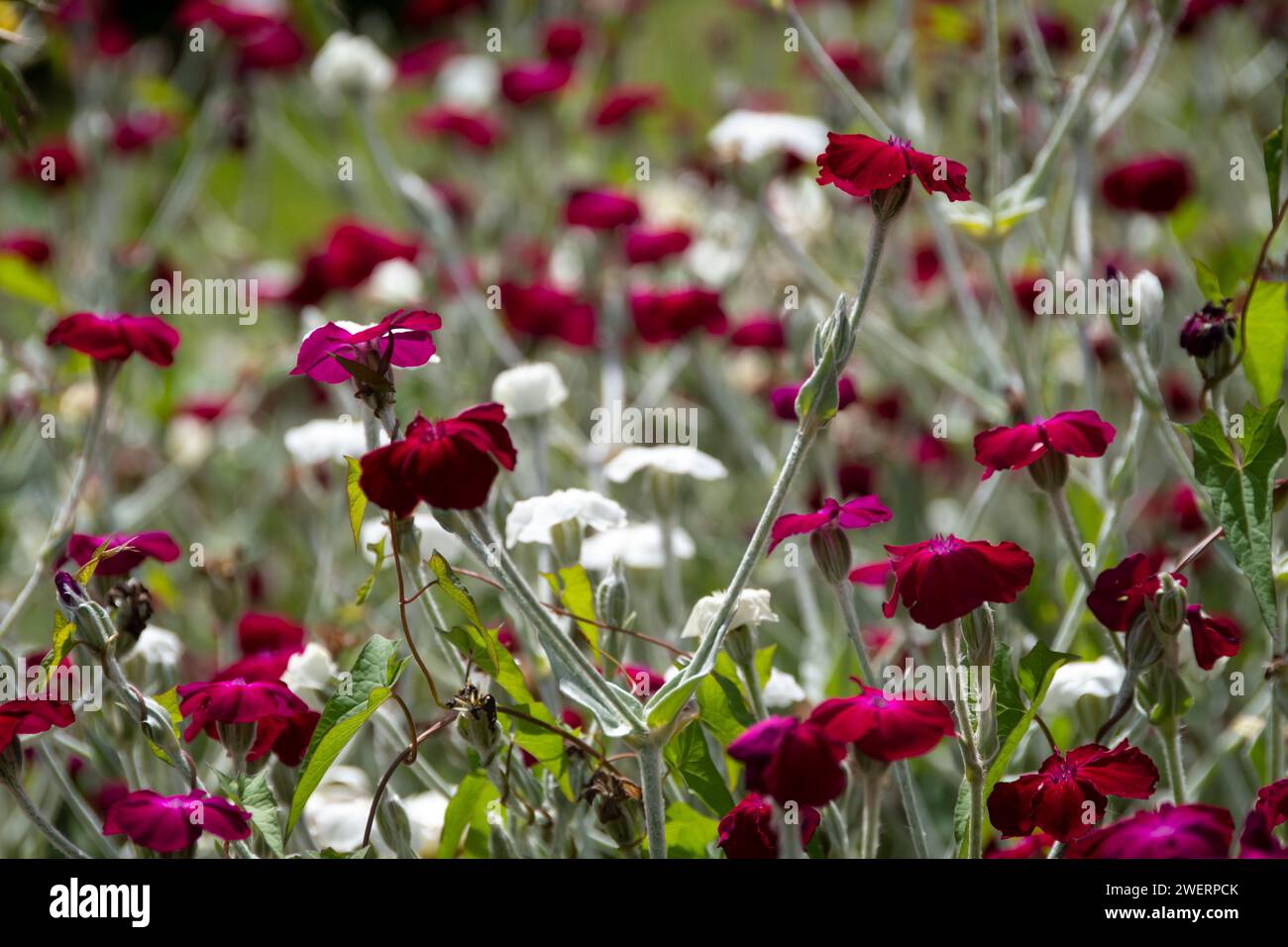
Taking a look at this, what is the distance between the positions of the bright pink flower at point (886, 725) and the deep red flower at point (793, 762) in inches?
0.4

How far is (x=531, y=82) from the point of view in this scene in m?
1.87

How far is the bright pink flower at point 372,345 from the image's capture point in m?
0.67

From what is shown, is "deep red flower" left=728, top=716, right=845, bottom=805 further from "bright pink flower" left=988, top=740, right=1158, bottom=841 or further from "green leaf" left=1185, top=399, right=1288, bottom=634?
"green leaf" left=1185, top=399, right=1288, bottom=634

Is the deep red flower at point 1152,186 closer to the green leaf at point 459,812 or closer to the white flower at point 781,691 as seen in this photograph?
the white flower at point 781,691

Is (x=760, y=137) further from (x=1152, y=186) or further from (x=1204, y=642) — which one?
(x=1204, y=642)

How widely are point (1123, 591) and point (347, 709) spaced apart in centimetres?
44

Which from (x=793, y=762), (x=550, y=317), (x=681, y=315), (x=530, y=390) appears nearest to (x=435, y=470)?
(x=793, y=762)

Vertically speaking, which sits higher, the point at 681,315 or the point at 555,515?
the point at 681,315

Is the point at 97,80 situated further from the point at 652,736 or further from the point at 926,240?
the point at 652,736

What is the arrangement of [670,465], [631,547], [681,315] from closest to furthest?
[670,465] → [631,547] → [681,315]

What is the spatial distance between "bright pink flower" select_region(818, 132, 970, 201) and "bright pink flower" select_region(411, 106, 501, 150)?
1.25 m

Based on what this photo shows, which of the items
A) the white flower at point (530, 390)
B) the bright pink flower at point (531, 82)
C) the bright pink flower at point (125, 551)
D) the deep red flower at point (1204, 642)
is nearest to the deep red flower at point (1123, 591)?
the deep red flower at point (1204, 642)
